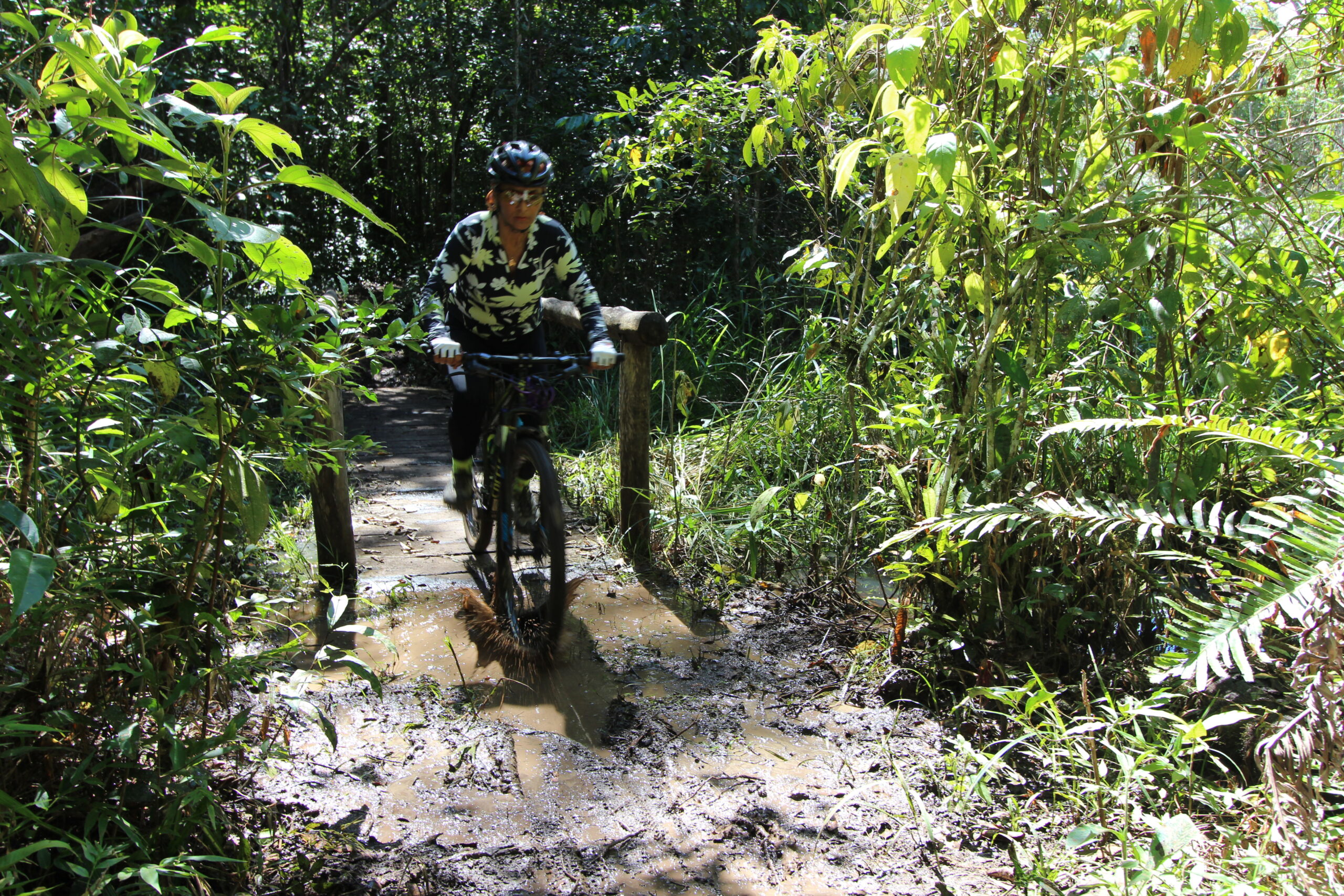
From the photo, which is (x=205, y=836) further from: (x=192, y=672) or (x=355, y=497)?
(x=355, y=497)

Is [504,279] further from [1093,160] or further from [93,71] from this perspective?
[93,71]

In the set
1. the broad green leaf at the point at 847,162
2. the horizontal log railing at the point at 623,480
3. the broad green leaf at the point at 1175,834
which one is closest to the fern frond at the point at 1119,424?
the broad green leaf at the point at 847,162

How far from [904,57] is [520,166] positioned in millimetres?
1946

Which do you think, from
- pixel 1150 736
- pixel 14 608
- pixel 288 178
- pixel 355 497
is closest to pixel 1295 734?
pixel 1150 736

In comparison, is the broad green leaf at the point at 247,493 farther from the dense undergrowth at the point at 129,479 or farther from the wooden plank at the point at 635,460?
the wooden plank at the point at 635,460

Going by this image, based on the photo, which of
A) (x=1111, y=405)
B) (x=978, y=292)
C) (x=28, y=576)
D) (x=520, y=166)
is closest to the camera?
(x=28, y=576)

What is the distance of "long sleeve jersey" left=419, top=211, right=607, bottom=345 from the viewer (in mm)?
4105

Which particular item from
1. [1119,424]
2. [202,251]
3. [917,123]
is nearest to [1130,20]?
[917,123]

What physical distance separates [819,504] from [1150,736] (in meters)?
2.03

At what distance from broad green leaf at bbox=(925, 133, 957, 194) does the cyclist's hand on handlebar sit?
1884 mm

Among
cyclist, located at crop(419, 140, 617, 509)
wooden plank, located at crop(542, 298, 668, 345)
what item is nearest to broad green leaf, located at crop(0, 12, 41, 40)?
cyclist, located at crop(419, 140, 617, 509)

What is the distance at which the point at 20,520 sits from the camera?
1.64 metres

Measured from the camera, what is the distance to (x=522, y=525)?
12.6ft

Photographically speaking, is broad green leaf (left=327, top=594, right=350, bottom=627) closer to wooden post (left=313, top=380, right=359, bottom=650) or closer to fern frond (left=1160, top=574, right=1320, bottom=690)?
wooden post (left=313, top=380, right=359, bottom=650)
